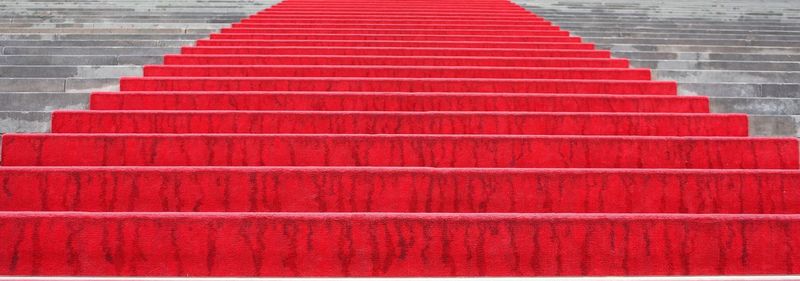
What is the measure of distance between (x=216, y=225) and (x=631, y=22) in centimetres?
321

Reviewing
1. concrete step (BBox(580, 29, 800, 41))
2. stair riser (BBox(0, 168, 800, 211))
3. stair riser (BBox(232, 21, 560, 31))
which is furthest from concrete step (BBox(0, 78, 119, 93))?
concrete step (BBox(580, 29, 800, 41))

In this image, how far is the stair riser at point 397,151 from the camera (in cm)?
142

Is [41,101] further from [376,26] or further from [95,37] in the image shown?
[376,26]

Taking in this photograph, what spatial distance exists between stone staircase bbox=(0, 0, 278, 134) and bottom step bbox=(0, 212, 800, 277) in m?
0.76

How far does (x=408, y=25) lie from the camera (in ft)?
10.5

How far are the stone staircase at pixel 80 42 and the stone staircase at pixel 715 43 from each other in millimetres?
2010

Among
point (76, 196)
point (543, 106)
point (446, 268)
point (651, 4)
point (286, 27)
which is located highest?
point (651, 4)

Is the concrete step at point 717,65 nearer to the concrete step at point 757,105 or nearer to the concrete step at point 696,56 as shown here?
the concrete step at point 696,56

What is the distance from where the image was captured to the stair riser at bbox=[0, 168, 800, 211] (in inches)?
49.7

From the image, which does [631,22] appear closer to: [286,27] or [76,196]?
[286,27]

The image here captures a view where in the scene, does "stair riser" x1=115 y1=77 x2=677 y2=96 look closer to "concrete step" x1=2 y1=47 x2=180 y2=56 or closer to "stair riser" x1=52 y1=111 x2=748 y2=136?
"stair riser" x1=52 y1=111 x2=748 y2=136

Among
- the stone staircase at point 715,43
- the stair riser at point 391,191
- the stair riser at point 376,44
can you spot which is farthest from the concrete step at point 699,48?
the stair riser at point 391,191

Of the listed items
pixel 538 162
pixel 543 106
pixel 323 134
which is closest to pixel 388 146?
pixel 323 134

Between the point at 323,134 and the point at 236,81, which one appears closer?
the point at 323,134
